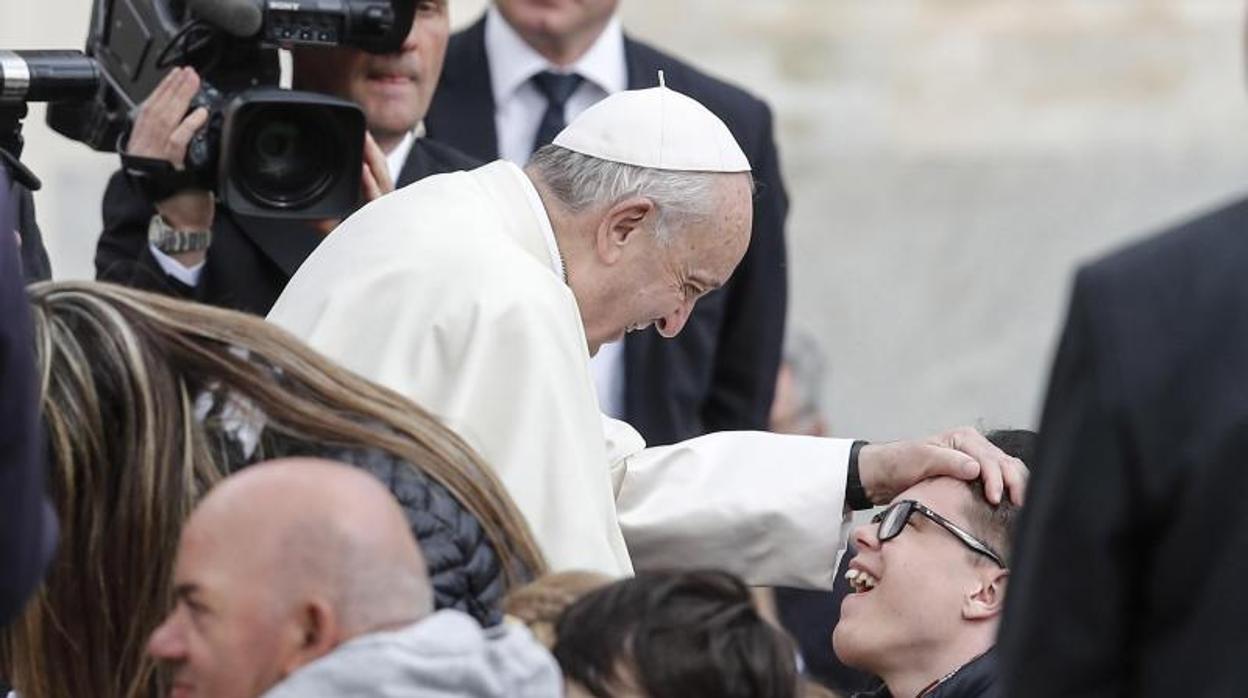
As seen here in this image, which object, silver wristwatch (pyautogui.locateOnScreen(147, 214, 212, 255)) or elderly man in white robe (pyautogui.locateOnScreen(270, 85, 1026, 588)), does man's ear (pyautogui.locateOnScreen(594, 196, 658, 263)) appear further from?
silver wristwatch (pyautogui.locateOnScreen(147, 214, 212, 255))

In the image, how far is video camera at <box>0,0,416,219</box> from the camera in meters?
5.05

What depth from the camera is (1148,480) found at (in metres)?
2.78

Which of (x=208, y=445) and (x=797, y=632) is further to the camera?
(x=797, y=632)

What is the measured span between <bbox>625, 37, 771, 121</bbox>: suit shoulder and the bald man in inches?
126

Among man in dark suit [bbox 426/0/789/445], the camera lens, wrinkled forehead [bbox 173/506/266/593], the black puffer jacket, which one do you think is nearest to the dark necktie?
man in dark suit [bbox 426/0/789/445]

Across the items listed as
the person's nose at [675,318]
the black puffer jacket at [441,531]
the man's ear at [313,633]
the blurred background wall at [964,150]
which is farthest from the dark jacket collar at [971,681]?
the blurred background wall at [964,150]

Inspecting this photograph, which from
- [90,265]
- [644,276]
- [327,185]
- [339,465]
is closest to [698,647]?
[339,465]

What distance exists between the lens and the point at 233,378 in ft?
11.8

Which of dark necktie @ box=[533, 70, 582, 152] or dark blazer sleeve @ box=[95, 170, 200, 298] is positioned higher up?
dark necktie @ box=[533, 70, 582, 152]

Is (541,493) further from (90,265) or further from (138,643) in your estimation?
(90,265)

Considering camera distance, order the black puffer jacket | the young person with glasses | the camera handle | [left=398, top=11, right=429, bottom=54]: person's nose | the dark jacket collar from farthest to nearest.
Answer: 1. [left=398, top=11, right=429, bottom=54]: person's nose
2. the camera handle
3. the young person with glasses
4. the dark jacket collar
5. the black puffer jacket

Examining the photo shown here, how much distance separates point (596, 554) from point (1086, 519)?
1431 mm

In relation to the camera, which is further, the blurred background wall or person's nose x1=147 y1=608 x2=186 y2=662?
the blurred background wall

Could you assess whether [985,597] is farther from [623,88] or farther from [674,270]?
[623,88]
